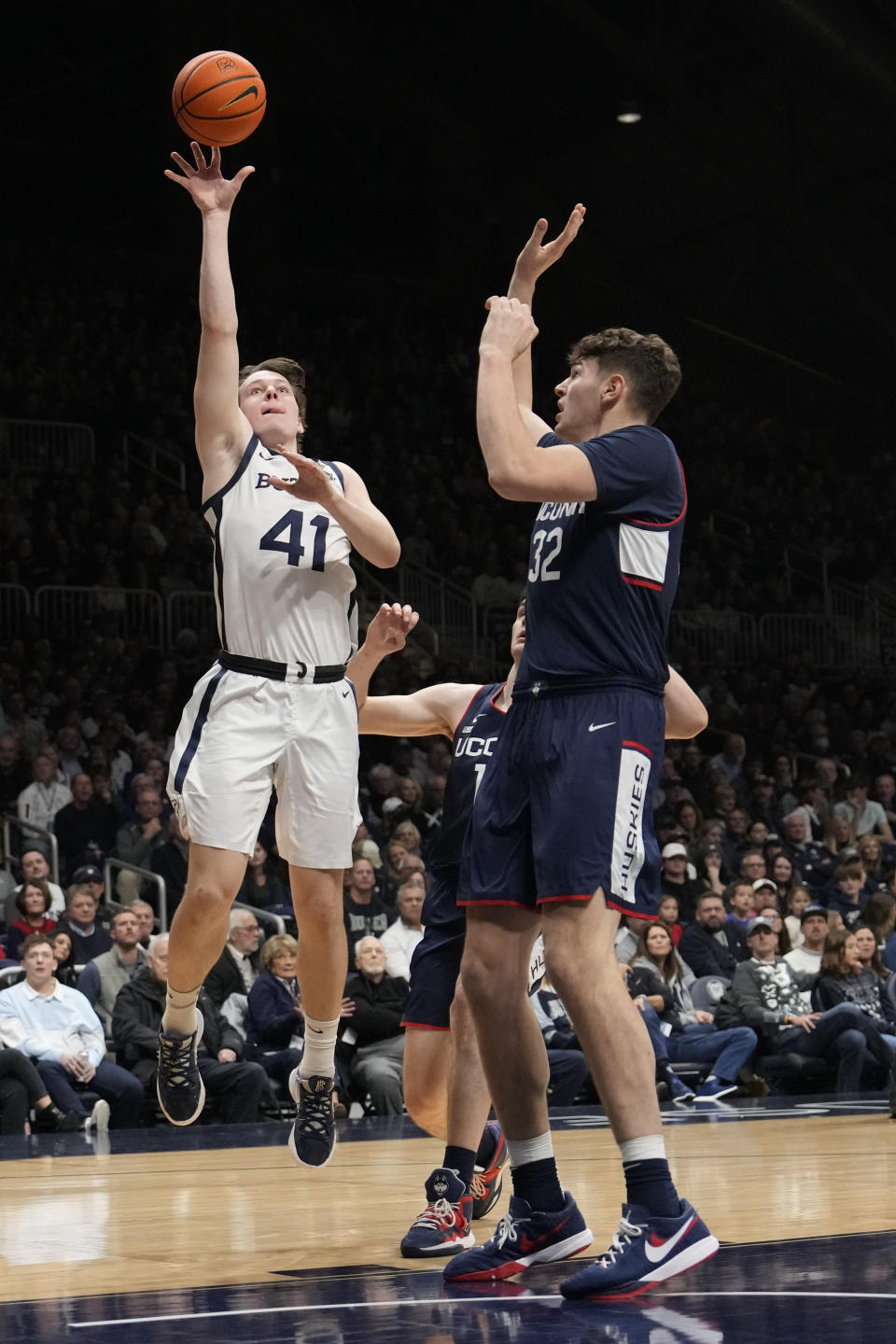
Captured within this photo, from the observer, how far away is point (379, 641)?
6098 mm

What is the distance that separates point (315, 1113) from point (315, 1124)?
5 centimetres

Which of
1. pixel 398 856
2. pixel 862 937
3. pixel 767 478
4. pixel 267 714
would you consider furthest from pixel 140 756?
pixel 767 478

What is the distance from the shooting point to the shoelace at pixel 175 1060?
5828mm

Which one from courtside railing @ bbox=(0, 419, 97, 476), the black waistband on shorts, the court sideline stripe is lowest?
the court sideline stripe

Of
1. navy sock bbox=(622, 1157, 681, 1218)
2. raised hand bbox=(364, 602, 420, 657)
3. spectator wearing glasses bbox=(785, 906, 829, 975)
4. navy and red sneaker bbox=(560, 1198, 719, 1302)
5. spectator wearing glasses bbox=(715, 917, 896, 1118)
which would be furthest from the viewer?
spectator wearing glasses bbox=(785, 906, 829, 975)

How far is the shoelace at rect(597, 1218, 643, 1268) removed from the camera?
13.8 feet

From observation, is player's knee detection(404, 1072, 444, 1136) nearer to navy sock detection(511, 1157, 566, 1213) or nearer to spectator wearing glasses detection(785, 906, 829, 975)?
navy sock detection(511, 1157, 566, 1213)

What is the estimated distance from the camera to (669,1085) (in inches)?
484

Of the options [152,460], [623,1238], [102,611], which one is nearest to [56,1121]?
[623,1238]

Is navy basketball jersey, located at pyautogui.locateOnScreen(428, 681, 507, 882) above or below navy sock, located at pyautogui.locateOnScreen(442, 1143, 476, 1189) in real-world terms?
above

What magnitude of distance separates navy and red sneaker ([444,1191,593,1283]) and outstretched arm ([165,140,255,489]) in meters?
2.59

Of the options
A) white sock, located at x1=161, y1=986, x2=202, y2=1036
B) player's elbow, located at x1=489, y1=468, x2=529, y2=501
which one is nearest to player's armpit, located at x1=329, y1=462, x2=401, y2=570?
player's elbow, located at x1=489, y1=468, x2=529, y2=501

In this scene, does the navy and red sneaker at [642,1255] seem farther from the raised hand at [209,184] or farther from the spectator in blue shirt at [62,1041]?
the spectator in blue shirt at [62,1041]

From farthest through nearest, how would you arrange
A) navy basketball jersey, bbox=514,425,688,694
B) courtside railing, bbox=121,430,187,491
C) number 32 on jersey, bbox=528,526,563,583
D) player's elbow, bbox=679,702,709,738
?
courtside railing, bbox=121,430,187,491 → player's elbow, bbox=679,702,709,738 → number 32 on jersey, bbox=528,526,563,583 → navy basketball jersey, bbox=514,425,688,694
